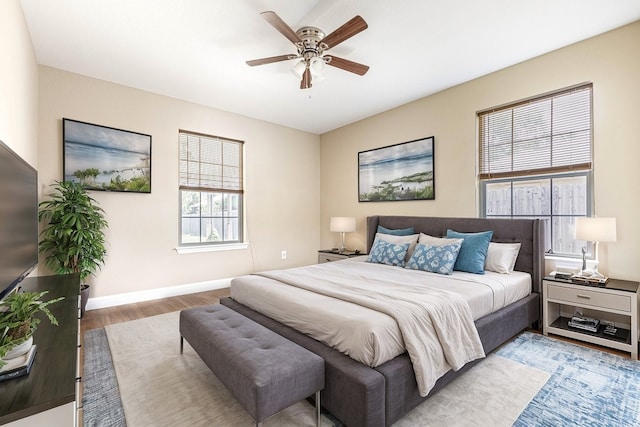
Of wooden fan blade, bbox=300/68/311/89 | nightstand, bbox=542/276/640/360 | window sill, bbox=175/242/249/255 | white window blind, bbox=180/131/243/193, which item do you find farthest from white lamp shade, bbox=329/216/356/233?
nightstand, bbox=542/276/640/360

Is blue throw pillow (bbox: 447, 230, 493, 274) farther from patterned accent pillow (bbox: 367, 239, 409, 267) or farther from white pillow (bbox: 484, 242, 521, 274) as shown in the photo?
patterned accent pillow (bbox: 367, 239, 409, 267)

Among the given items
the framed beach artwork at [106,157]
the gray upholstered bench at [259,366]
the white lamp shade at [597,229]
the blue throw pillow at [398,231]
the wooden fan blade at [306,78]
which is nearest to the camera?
the gray upholstered bench at [259,366]

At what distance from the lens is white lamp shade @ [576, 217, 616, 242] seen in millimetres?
2582

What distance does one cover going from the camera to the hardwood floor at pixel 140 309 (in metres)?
3.32

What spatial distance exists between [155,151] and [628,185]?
5.29 m

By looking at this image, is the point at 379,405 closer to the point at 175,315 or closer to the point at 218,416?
the point at 218,416

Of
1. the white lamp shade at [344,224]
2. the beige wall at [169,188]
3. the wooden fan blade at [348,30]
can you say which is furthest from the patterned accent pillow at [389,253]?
the wooden fan blade at [348,30]

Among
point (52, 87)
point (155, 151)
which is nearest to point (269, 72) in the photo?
point (155, 151)

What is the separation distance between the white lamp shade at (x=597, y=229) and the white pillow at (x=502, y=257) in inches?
23.7

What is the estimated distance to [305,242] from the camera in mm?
5934

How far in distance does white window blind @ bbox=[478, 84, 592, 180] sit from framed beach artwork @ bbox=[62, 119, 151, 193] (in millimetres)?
4406

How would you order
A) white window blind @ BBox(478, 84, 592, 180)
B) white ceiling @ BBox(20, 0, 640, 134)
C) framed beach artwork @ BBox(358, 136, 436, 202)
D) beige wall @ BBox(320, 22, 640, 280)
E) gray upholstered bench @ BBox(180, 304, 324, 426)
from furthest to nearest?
1. framed beach artwork @ BBox(358, 136, 436, 202)
2. white window blind @ BBox(478, 84, 592, 180)
3. beige wall @ BBox(320, 22, 640, 280)
4. white ceiling @ BBox(20, 0, 640, 134)
5. gray upholstered bench @ BBox(180, 304, 324, 426)

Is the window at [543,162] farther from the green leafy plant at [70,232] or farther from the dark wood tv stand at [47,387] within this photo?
the green leafy plant at [70,232]

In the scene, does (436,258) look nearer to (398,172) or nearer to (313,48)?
→ (398,172)
